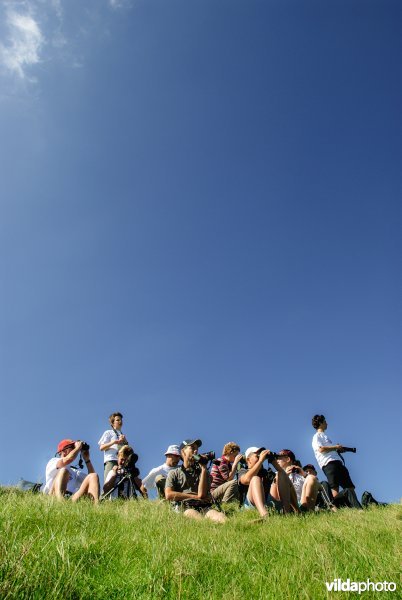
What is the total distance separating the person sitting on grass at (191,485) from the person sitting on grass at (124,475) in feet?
4.06

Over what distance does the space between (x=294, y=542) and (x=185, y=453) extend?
144 inches

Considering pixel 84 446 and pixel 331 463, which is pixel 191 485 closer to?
pixel 84 446

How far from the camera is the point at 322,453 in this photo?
28.3 ft

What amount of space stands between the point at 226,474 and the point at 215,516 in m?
3.27

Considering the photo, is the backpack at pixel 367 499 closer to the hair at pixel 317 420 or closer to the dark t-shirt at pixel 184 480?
the hair at pixel 317 420

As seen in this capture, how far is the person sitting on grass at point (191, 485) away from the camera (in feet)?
21.9

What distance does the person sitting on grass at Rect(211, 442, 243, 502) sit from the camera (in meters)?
8.34

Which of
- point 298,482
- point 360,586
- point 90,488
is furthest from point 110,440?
point 360,586

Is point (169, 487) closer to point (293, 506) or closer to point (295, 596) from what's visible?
point (293, 506)

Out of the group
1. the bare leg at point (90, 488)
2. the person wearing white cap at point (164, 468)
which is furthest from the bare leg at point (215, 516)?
the person wearing white cap at point (164, 468)

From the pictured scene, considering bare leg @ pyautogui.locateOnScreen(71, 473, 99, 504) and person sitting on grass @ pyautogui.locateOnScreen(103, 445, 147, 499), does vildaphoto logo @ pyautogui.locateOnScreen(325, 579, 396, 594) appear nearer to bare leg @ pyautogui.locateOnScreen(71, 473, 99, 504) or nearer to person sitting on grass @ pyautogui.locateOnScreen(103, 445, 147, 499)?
bare leg @ pyautogui.locateOnScreen(71, 473, 99, 504)

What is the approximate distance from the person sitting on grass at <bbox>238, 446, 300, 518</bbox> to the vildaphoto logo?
3.72m

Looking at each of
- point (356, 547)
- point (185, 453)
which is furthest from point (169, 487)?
point (356, 547)

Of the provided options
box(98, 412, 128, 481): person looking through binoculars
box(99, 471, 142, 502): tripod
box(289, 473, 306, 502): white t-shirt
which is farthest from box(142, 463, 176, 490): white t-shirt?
box(289, 473, 306, 502): white t-shirt
